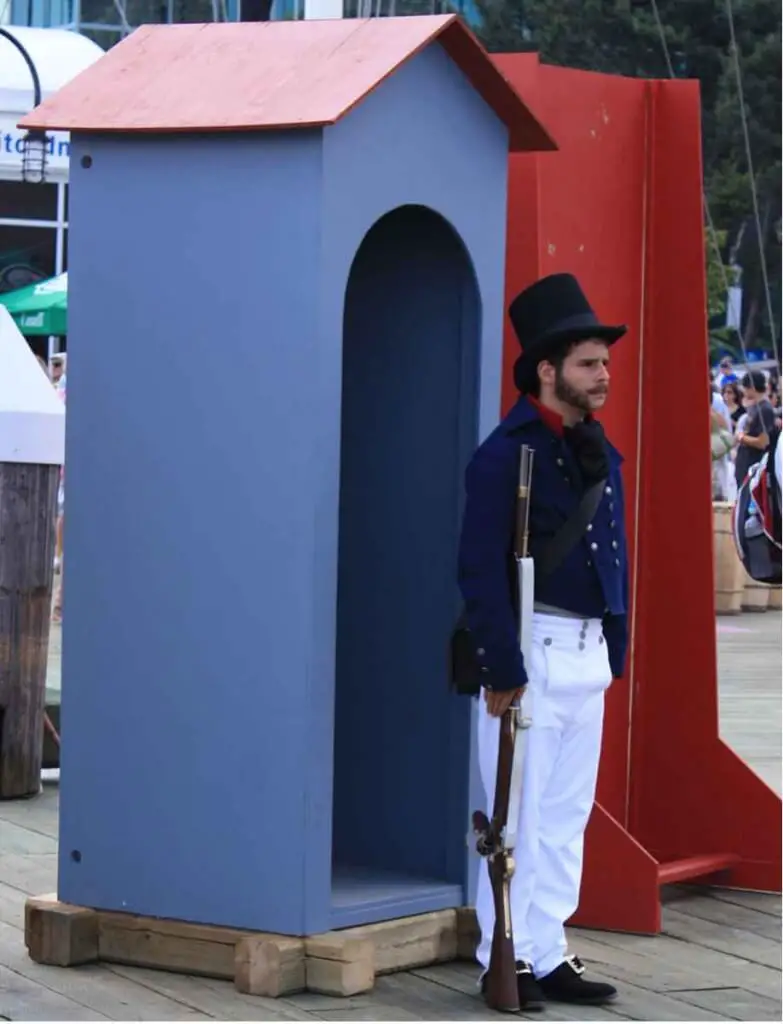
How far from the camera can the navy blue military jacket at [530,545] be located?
5801 mm

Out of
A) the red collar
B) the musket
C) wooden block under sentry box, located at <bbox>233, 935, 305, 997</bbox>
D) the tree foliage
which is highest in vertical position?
the tree foliage

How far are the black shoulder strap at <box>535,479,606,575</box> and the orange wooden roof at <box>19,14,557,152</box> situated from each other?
1.15 m

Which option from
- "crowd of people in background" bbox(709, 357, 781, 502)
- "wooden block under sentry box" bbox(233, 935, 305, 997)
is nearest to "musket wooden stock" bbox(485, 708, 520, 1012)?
"wooden block under sentry box" bbox(233, 935, 305, 997)

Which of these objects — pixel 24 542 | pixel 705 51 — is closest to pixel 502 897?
pixel 24 542

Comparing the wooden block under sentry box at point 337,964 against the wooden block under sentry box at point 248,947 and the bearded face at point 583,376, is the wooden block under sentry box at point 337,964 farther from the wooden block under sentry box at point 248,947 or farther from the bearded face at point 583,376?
the bearded face at point 583,376

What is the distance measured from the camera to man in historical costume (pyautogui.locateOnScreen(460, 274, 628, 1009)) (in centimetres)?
595

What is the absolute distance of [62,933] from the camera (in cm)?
623

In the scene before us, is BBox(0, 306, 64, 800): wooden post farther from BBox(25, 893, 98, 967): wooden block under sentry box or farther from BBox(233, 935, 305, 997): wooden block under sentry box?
BBox(233, 935, 305, 997): wooden block under sentry box

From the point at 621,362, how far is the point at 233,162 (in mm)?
2085

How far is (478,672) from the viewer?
5.90 metres

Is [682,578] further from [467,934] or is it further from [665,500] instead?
[467,934]

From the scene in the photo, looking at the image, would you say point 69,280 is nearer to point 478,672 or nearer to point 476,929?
point 478,672

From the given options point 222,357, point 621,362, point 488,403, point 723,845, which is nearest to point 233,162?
point 222,357

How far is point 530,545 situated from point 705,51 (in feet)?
126
